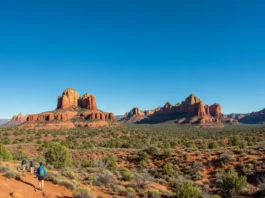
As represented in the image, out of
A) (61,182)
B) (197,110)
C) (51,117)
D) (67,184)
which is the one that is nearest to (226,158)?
(67,184)

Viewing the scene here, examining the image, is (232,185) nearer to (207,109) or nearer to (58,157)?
(58,157)

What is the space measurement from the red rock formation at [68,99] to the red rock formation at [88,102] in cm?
367

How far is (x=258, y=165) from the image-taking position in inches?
986

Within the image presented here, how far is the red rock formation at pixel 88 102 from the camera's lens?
141625 mm

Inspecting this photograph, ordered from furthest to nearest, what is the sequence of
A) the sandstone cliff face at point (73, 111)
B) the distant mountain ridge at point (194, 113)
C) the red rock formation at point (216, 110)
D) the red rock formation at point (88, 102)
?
1. the red rock formation at point (216, 110)
2. the distant mountain ridge at point (194, 113)
3. the red rock formation at point (88, 102)
4. the sandstone cliff face at point (73, 111)

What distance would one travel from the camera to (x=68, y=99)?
14450 cm

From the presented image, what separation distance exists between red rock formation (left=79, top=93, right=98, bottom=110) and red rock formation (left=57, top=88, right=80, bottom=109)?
145 inches

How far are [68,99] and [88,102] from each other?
42.3 feet

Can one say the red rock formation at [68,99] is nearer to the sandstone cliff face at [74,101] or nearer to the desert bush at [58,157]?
the sandstone cliff face at [74,101]

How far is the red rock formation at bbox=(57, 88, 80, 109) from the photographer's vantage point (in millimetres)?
140500

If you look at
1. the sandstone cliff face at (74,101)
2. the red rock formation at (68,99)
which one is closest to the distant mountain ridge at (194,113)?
the sandstone cliff face at (74,101)

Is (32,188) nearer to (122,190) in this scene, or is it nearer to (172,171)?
(122,190)

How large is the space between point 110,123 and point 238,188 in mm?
107577

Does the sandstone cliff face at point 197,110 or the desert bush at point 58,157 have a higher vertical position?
the sandstone cliff face at point 197,110
